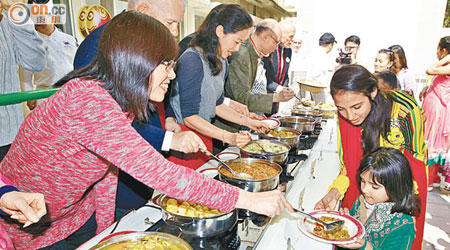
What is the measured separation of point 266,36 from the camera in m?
2.57

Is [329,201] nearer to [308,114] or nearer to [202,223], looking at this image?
[202,223]

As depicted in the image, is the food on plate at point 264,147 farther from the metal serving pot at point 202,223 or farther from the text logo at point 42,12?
the text logo at point 42,12

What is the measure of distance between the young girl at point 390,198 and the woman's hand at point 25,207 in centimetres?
110

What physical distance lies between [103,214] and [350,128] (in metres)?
1.17

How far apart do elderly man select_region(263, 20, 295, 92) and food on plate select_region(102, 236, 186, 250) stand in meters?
2.64

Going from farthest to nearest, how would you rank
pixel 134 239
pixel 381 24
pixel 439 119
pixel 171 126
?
pixel 381 24 → pixel 439 119 → pixel 171 126 → pixel 134 239

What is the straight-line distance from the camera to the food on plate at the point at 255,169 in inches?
48.8

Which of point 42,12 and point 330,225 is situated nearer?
point 330,225

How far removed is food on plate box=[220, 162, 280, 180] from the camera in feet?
4.07

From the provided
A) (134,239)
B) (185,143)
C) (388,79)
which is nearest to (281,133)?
(388,79)

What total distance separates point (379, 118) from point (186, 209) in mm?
928

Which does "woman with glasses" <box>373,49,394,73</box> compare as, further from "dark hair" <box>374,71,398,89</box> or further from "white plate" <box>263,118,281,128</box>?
"white plate" <box>263,118,281,128</box>

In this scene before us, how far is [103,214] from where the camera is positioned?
108cm

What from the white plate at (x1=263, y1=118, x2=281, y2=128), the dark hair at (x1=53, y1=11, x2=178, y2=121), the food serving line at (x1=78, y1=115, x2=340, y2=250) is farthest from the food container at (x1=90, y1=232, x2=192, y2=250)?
the white plate at (x1=263, y1=118, x2=281, y2=128)
